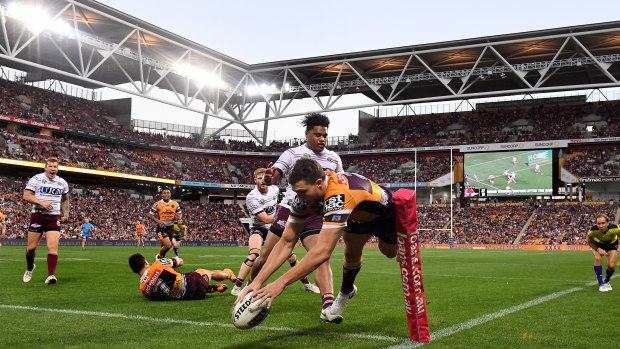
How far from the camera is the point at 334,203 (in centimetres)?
450

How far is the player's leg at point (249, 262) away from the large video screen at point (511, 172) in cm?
4216

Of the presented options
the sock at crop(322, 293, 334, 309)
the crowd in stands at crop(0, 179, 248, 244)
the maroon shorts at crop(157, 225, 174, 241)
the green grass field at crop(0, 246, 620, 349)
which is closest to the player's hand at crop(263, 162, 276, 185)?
the sock at crop(322, 293, 334, 309)

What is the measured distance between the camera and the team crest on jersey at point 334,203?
14.7 ft

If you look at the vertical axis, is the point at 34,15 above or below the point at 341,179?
above

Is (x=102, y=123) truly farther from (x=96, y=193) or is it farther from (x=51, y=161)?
(x=51, y=161)

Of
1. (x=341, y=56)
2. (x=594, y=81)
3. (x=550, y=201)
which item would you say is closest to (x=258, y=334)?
(x=341, y=56)

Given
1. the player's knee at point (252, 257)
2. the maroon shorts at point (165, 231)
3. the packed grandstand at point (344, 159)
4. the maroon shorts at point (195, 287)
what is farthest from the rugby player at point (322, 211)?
the packed grandstand at point (344, 159)

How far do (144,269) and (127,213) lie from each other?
43.4 m

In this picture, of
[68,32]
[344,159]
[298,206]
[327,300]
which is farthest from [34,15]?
[298,206]

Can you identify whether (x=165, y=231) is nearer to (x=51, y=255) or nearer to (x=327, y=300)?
(x=51, y=255)

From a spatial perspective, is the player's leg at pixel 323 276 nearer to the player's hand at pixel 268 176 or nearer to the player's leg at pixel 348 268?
the player's leg at pixel 348 268

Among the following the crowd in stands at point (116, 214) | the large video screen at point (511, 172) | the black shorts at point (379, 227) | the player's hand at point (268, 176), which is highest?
the large video screen at point (511, 172)

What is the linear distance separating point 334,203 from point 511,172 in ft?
156

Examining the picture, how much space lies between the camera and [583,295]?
9.18 metres
